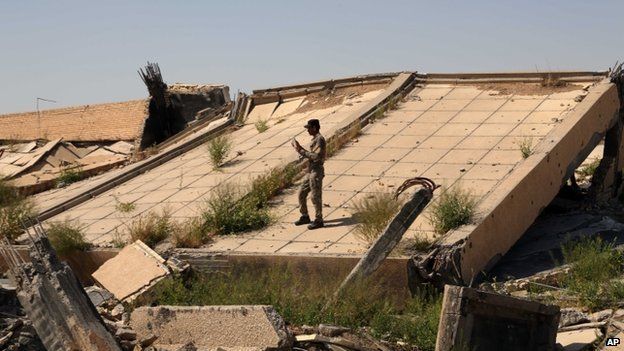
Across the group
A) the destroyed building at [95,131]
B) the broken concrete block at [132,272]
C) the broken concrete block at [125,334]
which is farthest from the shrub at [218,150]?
the broken concrete block at [125,334]

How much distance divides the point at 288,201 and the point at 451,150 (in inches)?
96.0

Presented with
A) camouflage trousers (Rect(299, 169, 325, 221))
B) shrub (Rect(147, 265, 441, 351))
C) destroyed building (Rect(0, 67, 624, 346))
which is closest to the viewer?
shrub (Rect(147, 265, 441, 351))

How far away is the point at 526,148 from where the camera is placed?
14.2m

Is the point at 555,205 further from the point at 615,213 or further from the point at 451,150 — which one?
the point at 451,150

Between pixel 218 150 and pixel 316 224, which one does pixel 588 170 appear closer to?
pixel 218 150

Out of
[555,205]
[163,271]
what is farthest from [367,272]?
[555,205]

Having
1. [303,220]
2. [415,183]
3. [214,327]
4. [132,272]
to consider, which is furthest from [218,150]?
[214,327]

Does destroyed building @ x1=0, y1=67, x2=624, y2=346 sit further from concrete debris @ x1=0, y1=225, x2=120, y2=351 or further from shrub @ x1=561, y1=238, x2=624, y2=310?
shrub @ x1=561, y1=238, x2=624, y2=310

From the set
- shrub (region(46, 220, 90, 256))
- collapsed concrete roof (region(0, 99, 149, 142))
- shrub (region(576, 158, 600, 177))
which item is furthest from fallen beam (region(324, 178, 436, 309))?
collapsed concrete roof (region(0, 99, 149, 142))

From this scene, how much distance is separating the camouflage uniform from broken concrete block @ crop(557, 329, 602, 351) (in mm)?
3789

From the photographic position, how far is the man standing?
12820 millimetres

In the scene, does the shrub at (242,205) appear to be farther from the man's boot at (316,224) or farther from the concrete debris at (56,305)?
the concrete debris at (56,305)

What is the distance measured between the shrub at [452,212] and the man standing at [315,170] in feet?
4.49

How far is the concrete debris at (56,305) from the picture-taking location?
Result: 8977mm
